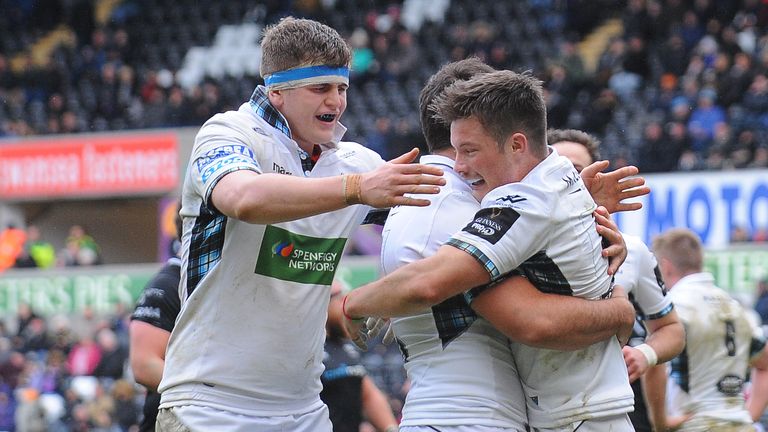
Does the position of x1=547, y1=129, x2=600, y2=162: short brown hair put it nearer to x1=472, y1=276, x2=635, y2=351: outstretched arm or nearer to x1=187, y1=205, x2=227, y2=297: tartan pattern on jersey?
x1=472, y1=276, x2=635, y2=351: outstretched arm

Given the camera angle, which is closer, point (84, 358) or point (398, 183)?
point (398, 183)

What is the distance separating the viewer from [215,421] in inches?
163

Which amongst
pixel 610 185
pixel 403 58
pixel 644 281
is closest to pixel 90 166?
pixel 403 58

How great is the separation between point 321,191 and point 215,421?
1.02 meters

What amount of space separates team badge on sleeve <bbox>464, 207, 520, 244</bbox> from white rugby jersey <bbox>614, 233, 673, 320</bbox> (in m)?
1.45

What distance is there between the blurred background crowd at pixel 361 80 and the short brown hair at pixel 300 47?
881 centimetres

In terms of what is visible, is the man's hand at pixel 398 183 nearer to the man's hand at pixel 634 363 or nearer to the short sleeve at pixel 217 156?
the short sleeve at pixel 217 156

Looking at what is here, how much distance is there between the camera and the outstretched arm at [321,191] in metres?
3.52

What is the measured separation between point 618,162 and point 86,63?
555 inches

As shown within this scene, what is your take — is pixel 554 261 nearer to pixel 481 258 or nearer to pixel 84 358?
pixel 481 258

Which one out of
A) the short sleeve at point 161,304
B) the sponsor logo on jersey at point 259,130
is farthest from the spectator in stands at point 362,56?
the sponsor logo on jersey at point 259,130

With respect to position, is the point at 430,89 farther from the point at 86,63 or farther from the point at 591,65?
the point at 86,63

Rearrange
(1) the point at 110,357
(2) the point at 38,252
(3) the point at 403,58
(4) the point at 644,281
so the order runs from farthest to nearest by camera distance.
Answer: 1. (2) the point at 38,252
2. (3) the point at 403,58
3. (1) the point at 110,357
4. (4) the point at 644,281

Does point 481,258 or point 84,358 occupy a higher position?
point 481,258
